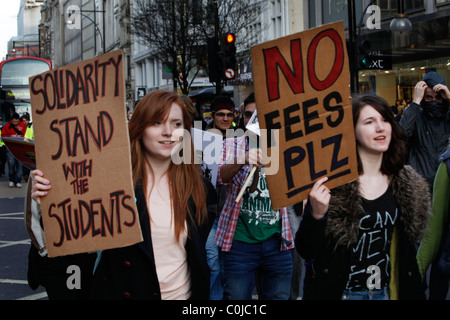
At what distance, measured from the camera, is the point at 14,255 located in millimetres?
7637

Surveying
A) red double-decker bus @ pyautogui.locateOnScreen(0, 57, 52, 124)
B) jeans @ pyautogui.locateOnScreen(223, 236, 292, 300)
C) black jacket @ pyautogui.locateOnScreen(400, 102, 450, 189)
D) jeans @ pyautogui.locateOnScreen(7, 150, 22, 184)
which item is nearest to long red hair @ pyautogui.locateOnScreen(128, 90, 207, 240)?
jeans @ pyautogui.locateOnScreen(223, 236, 292, 300)

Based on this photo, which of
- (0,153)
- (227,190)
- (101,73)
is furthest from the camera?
(0,153)

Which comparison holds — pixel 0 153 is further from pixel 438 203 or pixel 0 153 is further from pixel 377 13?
pixel 438 203

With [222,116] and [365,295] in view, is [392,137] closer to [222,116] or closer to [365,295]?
[365,295]

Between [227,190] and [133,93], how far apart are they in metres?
50.0

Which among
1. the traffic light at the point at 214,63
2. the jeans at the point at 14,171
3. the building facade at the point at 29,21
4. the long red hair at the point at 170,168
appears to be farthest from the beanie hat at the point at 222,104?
the building facade at the point at 29,21

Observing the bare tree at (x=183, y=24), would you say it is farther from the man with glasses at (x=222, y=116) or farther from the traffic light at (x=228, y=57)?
the man with glasses at (x=222, y=116)

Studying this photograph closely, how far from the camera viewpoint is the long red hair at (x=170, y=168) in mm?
2875

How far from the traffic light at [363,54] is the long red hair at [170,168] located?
9.72 metres

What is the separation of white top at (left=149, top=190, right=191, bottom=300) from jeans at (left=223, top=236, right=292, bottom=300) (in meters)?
1.01

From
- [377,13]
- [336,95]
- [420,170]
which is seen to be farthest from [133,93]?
[336,95]

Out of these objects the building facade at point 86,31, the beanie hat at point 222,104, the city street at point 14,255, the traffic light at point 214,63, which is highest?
the building facade at point 86,31

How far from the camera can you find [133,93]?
174ft

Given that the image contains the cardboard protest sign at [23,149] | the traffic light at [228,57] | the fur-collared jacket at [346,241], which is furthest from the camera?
the traffic light at [228,57]
